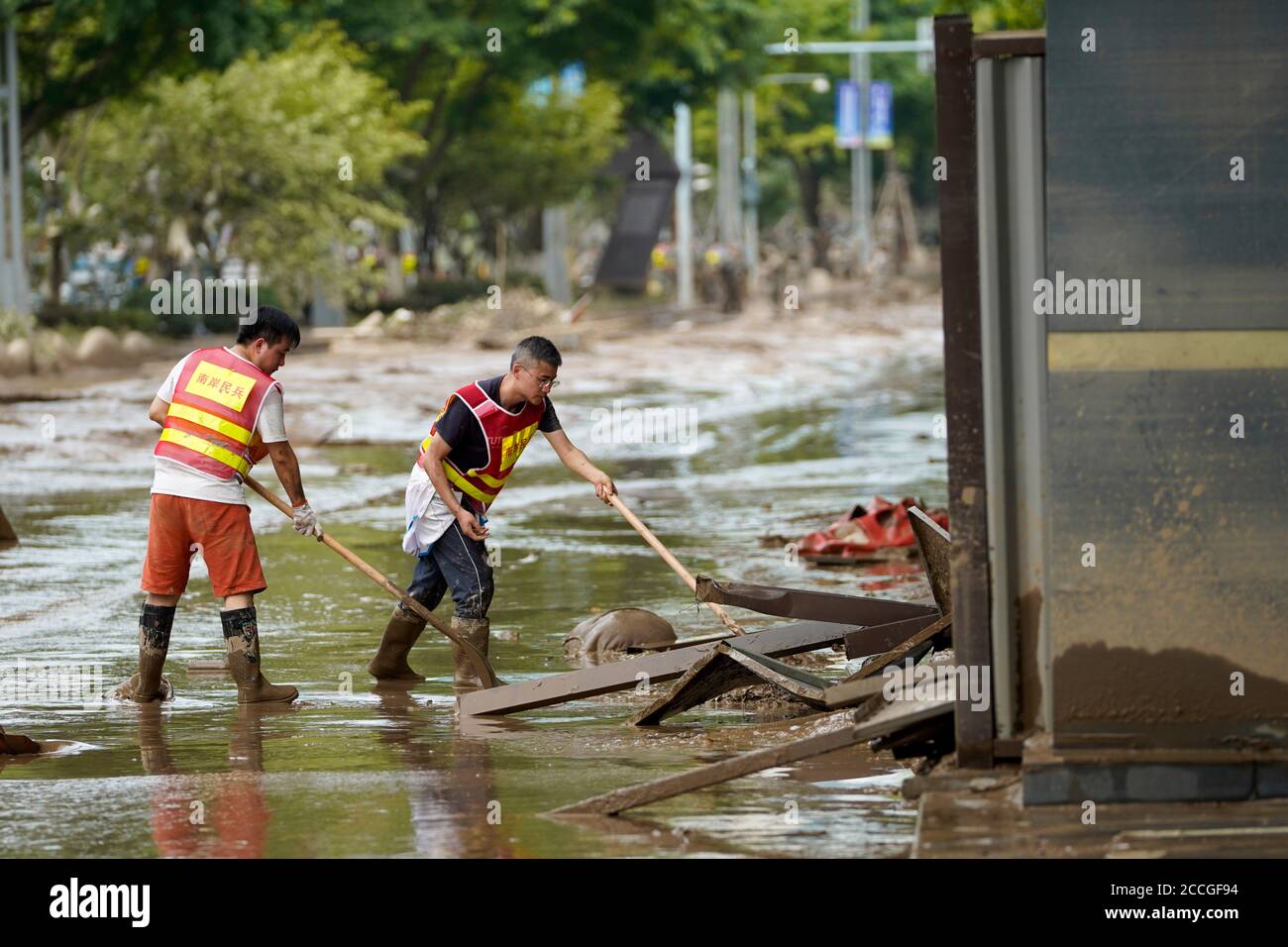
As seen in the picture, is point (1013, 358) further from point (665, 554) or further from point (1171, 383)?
point (665, 554)

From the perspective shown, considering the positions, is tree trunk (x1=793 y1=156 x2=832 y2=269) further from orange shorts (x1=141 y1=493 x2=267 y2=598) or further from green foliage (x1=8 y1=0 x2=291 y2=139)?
orange shorts (x1=141 y1=493 x2=267 y2=598)

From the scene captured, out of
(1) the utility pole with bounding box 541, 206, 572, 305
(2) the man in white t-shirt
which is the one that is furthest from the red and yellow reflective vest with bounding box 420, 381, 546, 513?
(1) the utility pole with bounding box 541, 206, 572, 305

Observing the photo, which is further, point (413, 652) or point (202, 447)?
point (413, 652)

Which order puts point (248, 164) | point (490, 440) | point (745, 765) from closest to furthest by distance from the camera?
point (745, 765) < point (490, 440) < point (248, 164)

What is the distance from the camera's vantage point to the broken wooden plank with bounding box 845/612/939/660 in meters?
7.75

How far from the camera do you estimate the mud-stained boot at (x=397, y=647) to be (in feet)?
29.7

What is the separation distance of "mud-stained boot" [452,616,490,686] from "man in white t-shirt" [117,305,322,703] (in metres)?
0.75

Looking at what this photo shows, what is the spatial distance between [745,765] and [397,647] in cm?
316

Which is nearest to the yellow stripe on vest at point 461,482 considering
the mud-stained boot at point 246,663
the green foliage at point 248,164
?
the mud-stained boot at point 246,663

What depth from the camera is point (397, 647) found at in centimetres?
911

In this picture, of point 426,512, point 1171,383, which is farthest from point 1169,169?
point 426,512

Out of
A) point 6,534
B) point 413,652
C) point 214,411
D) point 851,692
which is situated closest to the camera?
point 851,692

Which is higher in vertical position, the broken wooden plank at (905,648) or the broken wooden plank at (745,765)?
the broken wooden plank at (905,648)

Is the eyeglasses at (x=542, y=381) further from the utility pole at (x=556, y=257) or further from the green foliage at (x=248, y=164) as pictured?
the utility pole at (x=556, y=257)
